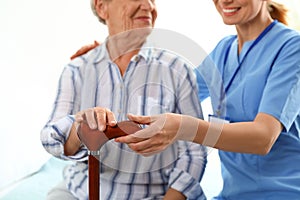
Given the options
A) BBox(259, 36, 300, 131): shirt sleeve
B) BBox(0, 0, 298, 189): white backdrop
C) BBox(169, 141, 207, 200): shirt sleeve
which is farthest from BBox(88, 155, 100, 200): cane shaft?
BBox(0, 0, 298, 189): white backdrop

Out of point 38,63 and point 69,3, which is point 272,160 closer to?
point 38,63

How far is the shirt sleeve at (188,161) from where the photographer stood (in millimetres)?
1254

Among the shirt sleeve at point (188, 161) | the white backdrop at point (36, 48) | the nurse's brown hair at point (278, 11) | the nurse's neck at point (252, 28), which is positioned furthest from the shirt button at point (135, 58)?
the white backdrop at point (36, 48)

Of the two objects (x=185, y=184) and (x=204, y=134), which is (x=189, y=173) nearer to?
(x=185, y=184)

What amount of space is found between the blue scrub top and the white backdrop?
99cm

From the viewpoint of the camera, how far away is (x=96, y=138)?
0.99m

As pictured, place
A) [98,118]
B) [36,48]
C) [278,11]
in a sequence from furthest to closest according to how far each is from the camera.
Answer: [36,48] → [278,11] → [98,118]

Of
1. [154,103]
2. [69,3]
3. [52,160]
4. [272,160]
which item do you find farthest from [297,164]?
[69,3]

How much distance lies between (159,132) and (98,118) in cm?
13

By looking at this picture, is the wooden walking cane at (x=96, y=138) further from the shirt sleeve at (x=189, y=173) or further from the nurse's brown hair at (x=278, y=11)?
the nurse's brown hair at (x=278, y=11)

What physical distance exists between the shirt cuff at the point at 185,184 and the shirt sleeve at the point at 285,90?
Answer: 0.23 metres

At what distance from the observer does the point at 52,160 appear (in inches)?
92.0

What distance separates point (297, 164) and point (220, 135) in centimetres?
27

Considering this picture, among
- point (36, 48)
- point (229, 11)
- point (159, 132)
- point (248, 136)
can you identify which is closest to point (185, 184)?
point (248, 136)
